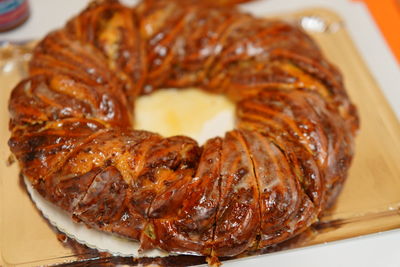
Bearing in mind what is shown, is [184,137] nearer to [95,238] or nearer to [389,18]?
[95,238]

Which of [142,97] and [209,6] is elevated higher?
[209,6]

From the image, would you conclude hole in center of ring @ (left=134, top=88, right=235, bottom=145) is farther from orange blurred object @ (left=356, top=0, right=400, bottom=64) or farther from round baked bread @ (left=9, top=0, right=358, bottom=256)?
orange blurred object @ (left=356, top=0, right=400, bottom=64)

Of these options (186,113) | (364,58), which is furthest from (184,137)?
(364,58)

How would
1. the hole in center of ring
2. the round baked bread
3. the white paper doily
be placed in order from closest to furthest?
the round baked bread → the white paper doily → the hole in center of ring

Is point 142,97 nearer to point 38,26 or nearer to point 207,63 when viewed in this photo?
point 207,63

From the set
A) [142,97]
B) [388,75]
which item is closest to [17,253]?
[142,97]

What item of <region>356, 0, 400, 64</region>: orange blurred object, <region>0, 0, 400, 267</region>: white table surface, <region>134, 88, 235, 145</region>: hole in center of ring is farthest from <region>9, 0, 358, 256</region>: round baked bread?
<region>356, 0, 400, 64</region>: orange blurred object
